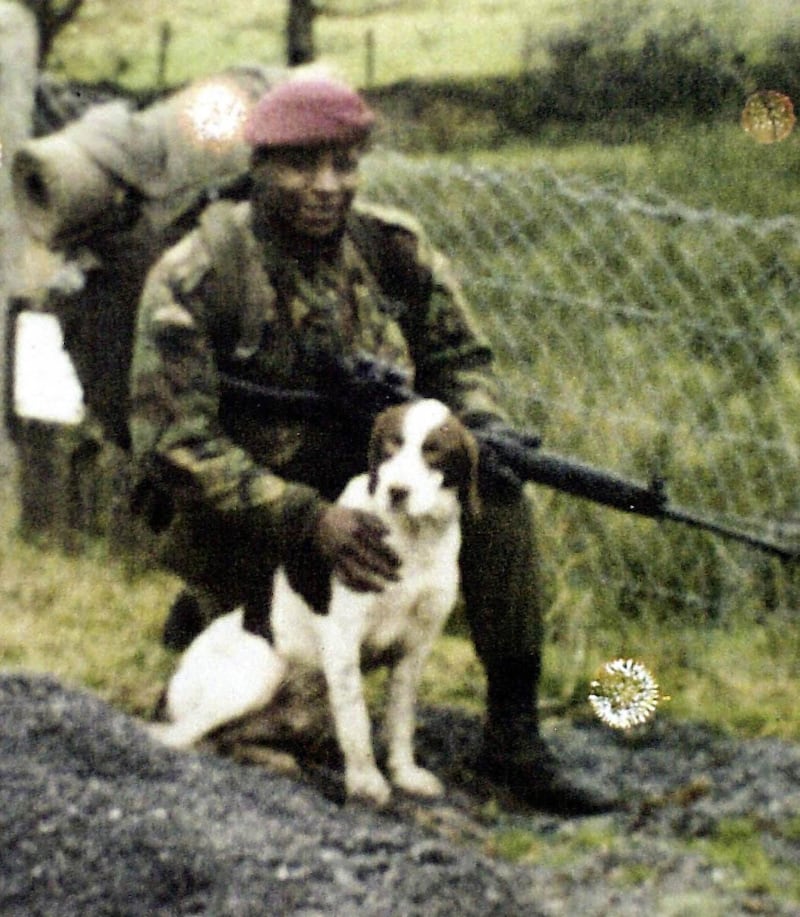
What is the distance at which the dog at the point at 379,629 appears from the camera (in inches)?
82.6

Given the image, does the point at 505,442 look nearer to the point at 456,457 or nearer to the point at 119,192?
the point at 456,457

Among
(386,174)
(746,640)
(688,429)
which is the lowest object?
(746,640)

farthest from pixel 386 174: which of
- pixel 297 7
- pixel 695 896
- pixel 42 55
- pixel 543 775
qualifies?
pixel 695 896

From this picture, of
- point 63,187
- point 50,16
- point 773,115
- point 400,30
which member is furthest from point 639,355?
point 50,16

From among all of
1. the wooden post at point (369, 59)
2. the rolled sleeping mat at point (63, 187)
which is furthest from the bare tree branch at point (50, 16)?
the wooden post at point (369, 59)

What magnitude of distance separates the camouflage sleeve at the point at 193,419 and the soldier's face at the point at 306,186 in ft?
0.44

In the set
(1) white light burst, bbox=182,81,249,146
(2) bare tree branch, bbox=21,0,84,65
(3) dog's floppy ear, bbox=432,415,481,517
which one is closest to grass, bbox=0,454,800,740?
(3) dog's floppy ear, bbox=432,415,481,517

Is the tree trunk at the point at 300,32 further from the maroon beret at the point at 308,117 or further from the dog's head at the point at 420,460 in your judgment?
the dog's head at the point at 420,460

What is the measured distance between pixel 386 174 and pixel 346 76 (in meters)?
0.16

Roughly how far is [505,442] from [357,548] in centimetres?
28

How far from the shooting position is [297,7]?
2453mm

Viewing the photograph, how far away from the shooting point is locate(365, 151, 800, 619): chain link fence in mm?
2295

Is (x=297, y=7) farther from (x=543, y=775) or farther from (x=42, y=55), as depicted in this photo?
(x=543, y=775)

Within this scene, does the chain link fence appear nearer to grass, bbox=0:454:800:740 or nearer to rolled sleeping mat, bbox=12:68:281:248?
grass, bbox=0:454:800:740
